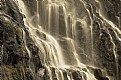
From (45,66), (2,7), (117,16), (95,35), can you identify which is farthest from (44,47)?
(117,16)

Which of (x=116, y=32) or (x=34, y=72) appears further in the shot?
(x=116, y=32)

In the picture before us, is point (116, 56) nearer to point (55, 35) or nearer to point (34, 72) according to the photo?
point (55, 35)

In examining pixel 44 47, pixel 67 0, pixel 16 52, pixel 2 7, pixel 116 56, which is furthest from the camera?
pixel 67 0

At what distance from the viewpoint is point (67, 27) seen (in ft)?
123

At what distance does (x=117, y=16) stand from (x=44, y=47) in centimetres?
1342

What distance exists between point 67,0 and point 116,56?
7631 mm

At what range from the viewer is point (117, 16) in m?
41.4

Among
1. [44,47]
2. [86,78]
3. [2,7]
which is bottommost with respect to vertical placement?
[86,78]

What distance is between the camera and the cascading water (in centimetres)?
3419

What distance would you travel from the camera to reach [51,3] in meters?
38.4

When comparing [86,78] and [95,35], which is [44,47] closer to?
[86,78]

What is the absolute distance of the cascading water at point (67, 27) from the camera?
112ft

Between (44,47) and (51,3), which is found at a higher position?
(51,3)

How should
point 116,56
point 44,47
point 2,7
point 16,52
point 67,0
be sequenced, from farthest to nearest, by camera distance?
point 67,0 < point 116,56 < point 44,47 < point 2,7 < point 16,52
